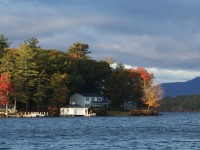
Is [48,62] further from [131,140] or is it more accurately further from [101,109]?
[131,140]

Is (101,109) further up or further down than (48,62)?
further down

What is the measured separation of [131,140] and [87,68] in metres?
92.2

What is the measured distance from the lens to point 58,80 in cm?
13512

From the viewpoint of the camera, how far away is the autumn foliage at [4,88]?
131 metres

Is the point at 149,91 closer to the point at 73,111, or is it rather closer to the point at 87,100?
the point at 87,100

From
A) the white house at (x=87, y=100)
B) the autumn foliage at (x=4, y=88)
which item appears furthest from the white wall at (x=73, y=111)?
the autumn foliage at (x=4, y=88)

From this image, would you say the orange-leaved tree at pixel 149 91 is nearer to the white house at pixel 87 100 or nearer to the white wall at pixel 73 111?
the white house at pixel 87 100

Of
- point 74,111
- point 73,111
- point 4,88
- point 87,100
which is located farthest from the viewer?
point 87,100

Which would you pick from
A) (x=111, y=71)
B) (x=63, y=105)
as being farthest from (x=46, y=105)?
(x=111, y=71)

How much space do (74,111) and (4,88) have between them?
2265 cm

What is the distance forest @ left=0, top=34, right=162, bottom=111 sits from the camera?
Result: 13525 centimetres

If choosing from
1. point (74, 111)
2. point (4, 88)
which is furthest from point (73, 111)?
point (4, 88)

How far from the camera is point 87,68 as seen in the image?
152 metres

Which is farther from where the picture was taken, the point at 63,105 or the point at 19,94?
the point at 63,105
